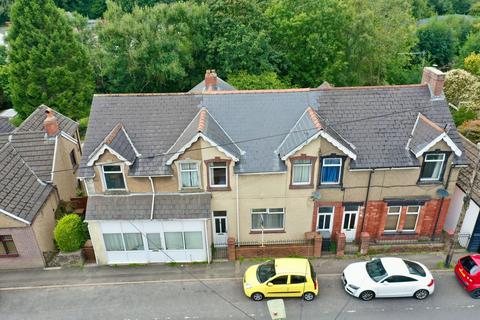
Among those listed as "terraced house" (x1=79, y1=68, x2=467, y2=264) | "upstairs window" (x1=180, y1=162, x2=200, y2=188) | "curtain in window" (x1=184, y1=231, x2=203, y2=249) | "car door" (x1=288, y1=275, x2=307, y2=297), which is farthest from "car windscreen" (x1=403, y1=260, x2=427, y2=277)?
"upstairs window" (x1=180, y1=162, x2=200, y2=188)

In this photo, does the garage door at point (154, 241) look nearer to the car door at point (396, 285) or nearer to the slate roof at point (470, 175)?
the car door at point (396, 285)

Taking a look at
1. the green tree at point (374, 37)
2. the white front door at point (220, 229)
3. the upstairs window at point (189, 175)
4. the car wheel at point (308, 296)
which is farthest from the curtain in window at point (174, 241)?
the green tree at point (374, 37)

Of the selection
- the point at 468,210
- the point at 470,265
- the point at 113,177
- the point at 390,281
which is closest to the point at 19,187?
the point at 113,177

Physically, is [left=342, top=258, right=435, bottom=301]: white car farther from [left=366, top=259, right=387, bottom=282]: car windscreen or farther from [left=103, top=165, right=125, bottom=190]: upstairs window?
[left=103, top=165, right=125, bottom=190]: upstairs window

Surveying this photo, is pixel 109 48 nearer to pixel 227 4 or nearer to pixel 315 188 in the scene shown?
pixel 227 4

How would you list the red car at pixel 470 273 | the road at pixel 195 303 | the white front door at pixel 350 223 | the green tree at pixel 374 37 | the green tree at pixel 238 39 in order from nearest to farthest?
the road at pixel 195 303, the red car at pixel 470 273, the white front door at pixel 350 223, the green tree at pixel 238 39, the green tree at pixel 374 37
